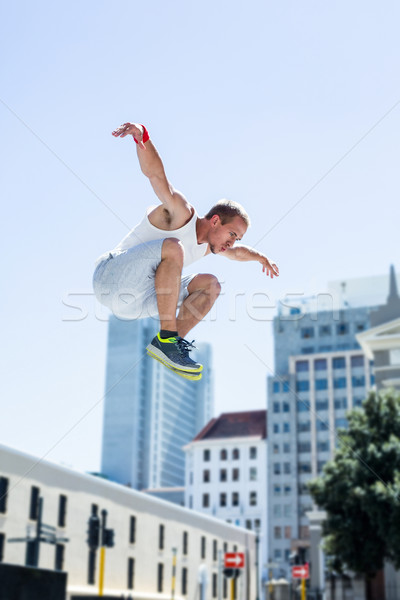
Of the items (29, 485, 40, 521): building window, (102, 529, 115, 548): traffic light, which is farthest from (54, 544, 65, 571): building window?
(102, 529, 115, 548): traffic light

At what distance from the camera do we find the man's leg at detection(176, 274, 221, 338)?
18.6 ft

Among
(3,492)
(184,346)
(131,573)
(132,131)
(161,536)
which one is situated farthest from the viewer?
(161,536)

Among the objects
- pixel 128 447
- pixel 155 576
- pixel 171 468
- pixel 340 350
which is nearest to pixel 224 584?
pixel 155 576

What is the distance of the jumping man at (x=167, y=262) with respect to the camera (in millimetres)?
4867

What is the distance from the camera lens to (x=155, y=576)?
2085 inches

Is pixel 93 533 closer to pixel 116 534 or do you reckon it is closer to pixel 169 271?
pixel 169 271

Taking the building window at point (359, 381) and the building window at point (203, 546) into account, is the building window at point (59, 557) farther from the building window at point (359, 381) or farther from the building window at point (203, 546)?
the building window at point (359, 381)

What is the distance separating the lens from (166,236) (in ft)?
16.5

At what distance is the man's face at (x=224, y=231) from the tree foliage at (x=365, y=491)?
26105 millimetres

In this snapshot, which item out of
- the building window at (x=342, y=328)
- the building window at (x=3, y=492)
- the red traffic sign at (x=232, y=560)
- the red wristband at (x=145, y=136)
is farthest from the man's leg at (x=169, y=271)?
the building window at (x=342, y=328)

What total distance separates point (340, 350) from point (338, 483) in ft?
289

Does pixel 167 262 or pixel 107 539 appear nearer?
pixel 167 262

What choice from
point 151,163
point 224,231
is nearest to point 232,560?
point 224,231

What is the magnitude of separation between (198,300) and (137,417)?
166514mm
